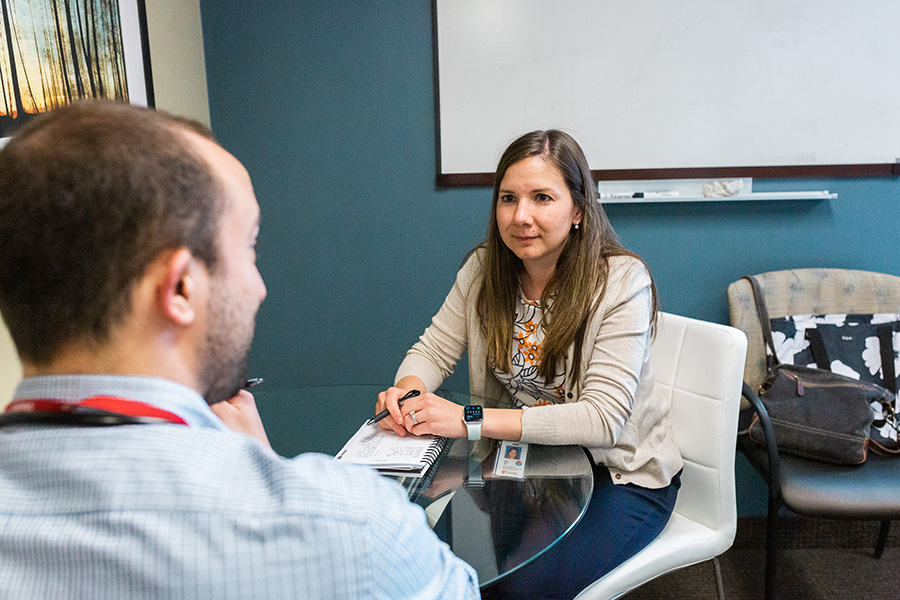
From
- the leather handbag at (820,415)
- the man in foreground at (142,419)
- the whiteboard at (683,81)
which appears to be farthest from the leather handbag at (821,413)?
the man in foreground at (142,419)

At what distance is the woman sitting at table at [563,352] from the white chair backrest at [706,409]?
0.06 meters

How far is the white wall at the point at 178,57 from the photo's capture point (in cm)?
224

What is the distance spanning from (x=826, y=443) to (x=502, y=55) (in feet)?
5.78

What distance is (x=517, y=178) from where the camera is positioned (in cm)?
167

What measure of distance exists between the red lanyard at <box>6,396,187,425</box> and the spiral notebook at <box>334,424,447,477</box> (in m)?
0.75

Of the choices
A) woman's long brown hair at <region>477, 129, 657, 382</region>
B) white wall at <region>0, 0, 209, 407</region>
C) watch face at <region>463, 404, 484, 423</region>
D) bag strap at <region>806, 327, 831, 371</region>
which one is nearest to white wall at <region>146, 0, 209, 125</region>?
white wall at <region>0, 0, 209, 407</region>

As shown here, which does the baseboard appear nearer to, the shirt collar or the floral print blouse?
the floral print blouse

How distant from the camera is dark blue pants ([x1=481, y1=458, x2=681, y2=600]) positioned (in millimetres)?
1285

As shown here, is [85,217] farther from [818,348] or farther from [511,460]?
[818,348]

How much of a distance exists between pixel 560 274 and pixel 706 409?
0.52 m

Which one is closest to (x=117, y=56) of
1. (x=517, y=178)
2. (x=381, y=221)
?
(x=381, y=221)

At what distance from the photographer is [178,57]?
238cm

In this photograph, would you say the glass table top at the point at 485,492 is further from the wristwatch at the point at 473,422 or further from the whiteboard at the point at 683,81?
the whiteboard at the point at 683,81

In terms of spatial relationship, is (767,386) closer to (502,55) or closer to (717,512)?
(717,512)
